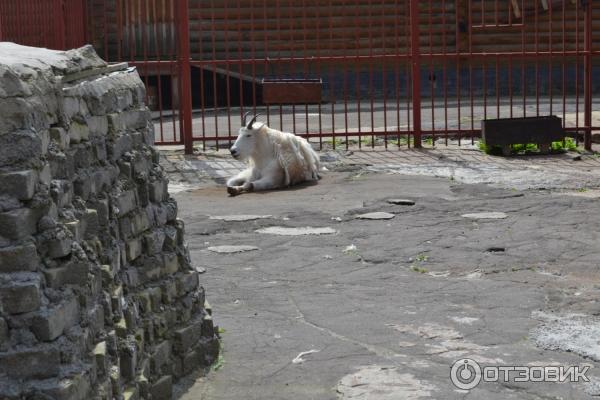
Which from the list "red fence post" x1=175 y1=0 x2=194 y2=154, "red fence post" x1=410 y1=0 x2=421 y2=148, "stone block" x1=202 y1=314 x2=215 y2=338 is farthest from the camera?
"red fence post" x1=410 y1=0 x2=421 y2=148

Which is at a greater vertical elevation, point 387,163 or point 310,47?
point 310,47

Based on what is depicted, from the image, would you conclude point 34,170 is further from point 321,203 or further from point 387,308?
point 321,203

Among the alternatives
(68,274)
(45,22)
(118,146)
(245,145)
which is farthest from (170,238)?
(45,22)

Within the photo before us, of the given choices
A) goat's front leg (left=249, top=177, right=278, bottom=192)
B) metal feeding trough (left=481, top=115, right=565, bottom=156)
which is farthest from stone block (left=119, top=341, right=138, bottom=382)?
metal feeding trough (left=481, top=115, right=565, bottom=156)

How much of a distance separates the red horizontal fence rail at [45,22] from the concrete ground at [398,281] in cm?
275

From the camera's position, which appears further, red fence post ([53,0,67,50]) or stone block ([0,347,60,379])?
red fence post ([53,0,67,50])

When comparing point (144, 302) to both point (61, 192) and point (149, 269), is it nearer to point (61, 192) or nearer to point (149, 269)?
point (149, 269)

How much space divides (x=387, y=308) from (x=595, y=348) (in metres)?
1.35

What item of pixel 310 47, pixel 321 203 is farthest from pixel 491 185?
pixel 310 47

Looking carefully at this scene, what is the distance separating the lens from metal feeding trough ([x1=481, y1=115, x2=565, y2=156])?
12984 mm

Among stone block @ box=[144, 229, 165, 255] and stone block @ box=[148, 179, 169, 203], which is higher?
stone block @ box=[148, 179, 169, 203]

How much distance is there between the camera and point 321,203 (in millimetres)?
10188

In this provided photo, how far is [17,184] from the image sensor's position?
A: 11.5ft

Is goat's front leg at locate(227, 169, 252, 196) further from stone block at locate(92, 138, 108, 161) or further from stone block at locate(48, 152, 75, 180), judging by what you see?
stone block at locate(48, 152, 75, 180)
